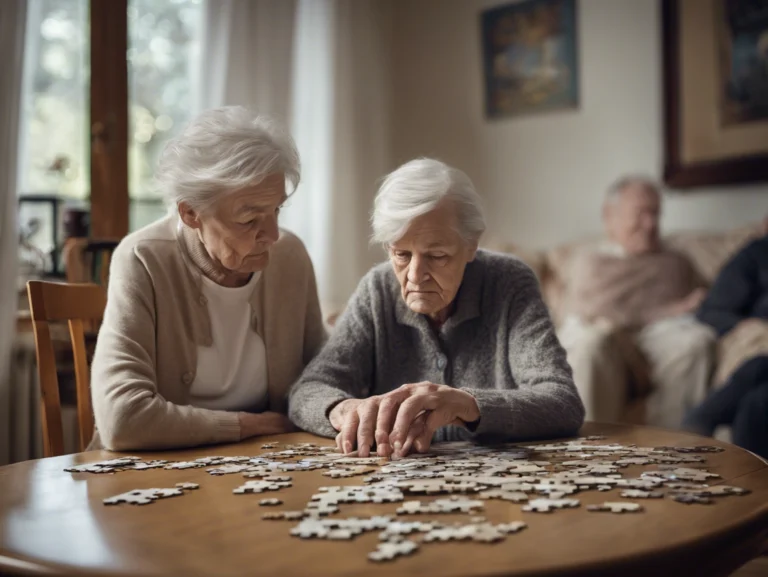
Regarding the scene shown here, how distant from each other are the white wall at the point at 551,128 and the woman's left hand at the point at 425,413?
3.87m

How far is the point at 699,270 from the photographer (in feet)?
16.0

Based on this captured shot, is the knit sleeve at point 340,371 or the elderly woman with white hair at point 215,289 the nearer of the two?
A: the knit sleeve at point 340,371

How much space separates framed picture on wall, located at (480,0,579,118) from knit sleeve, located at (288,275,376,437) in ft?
12.9

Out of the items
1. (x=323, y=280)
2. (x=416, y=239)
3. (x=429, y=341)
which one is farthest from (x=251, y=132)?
(x=323, y=280)

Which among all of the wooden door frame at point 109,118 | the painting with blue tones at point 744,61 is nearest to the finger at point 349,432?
the wooden door frame at point 109,118

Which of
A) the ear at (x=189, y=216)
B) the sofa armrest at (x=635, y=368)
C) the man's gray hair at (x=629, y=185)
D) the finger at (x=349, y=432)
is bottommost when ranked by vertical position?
the sofa armrest at (x=635, y=368)

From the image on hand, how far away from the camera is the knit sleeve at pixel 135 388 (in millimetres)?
1791

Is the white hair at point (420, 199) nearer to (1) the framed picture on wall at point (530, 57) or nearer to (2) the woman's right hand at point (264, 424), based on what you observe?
(2) the woman's right hand at point (264, 424)

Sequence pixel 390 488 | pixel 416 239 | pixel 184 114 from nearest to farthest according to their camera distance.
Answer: pixel 390 488 → pixel 416 239 → pixel 184 114

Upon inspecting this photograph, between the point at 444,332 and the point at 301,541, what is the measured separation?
3.53 ft

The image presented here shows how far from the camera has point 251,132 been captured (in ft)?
6.88

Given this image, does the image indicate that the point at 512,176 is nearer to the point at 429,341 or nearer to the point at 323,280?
the point at 323,280

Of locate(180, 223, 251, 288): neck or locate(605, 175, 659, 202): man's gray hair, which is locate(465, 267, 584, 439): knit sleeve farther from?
locate(605, 175, 659, 202): man's gray hair

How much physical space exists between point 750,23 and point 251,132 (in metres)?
3.86
